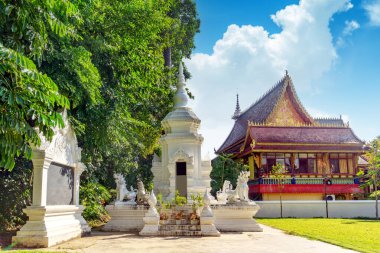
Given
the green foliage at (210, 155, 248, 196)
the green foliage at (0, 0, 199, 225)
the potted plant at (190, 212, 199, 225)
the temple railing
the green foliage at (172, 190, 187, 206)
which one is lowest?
the potted plant at (190, 212, 199, 225)

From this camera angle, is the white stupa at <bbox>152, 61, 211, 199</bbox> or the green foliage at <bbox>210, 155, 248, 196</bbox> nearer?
the white stupa at <bbox>152, 61, 211, 199</bbox>

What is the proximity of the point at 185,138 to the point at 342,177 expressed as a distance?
51.1 ft

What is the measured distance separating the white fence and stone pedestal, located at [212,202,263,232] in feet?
29.3

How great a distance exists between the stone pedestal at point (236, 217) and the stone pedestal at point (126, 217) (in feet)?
8.12

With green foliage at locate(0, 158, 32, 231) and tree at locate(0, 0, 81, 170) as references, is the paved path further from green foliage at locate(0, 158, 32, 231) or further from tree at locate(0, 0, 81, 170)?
tree at locate(0, 0, 81, 170)

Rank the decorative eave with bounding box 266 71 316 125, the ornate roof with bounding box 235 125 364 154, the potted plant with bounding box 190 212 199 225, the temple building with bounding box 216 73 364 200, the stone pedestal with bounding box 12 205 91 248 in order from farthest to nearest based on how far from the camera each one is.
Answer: the decorative eave with bounding box 266 71 316 125
the ornate roof with bounding box 235 125 364 154
the temple building with bounding box 216 73 364 200
the potted plant with bounding box 190 212 199 225
the stone pedestal with bounding box 12 205 91 248

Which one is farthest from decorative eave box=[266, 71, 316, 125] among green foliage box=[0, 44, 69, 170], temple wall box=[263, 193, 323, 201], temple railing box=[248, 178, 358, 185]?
green foliage box=[0, 44, 69, 170]

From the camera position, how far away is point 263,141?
26531 mm

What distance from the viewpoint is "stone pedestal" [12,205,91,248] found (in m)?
8.77

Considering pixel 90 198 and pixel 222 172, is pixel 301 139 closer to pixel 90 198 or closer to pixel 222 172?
pixel 222 172

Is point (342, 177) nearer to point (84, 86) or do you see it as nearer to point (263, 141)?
point (263, 141)

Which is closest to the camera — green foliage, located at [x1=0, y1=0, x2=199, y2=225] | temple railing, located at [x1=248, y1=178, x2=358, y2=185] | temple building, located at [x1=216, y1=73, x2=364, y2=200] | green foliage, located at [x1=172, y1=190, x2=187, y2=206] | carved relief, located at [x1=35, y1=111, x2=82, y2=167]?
green foliage, located at [x1=0, y1=0, x2=199, y2=225]

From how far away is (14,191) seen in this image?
414 inches

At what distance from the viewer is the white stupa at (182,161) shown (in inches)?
587
